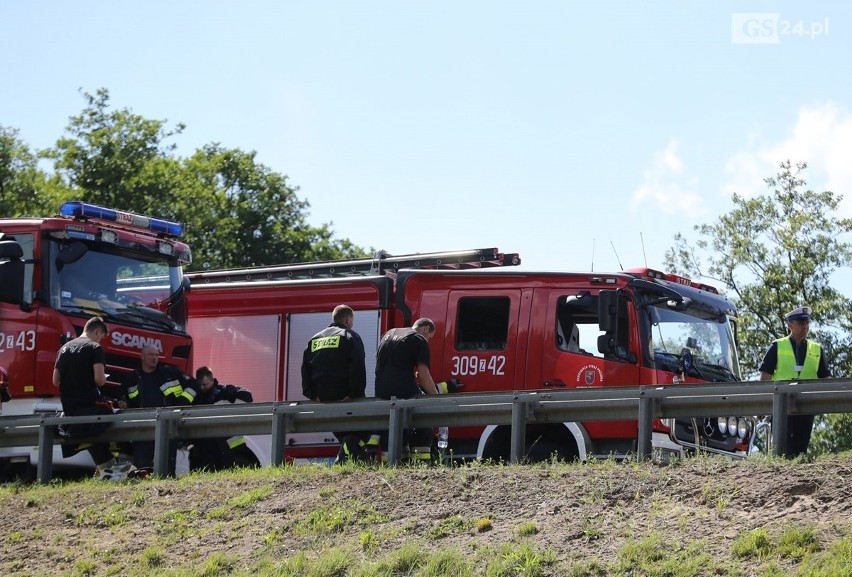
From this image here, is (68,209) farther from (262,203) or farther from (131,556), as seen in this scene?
(262,203)

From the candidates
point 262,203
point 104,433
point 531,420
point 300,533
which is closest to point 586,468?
point 531,420

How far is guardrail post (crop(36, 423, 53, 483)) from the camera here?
13305 millimetres

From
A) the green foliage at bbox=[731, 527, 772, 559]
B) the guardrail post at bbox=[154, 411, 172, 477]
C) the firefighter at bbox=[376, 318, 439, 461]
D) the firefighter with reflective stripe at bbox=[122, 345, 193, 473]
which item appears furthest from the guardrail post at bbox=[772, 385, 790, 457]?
the firefighter with reflective stripe at bbox=[122, 345, 193, 473]

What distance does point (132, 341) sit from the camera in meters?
15.4

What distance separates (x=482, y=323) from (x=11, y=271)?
5.07 m

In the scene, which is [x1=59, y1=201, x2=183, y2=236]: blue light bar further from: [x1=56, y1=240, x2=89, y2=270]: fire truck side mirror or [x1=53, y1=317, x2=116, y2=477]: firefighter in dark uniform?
[x1=53, y1=317, x2=116, y2=477]: firefighter in dark uniform

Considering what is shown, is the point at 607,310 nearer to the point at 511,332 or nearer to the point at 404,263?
the point at 511,332

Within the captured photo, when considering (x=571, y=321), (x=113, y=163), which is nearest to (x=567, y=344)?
(x=571, y=321)

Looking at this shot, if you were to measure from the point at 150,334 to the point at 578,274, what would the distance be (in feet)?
16.6

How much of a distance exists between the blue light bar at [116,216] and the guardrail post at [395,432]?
5.16 m

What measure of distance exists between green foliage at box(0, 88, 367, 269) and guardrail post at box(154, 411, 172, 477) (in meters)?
28.0

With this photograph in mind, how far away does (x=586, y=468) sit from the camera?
10.2m

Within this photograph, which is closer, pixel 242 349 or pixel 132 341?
pixel 132 341

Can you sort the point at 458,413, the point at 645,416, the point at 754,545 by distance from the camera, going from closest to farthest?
the point at 754,545, the point at 645,416, the point at 458,413
